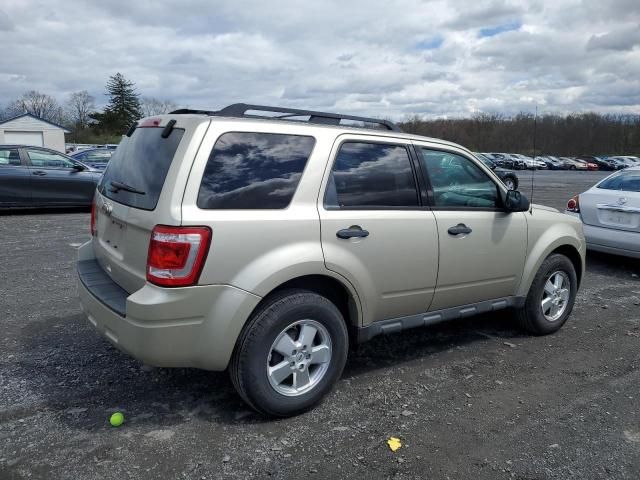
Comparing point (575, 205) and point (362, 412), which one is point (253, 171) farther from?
point (575, 205)

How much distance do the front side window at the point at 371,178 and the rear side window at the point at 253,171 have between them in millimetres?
278

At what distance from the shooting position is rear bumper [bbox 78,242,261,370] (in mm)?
2928

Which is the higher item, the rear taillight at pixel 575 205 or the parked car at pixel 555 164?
the rear taillight at pixel 575 205

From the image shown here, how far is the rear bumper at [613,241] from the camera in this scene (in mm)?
7359

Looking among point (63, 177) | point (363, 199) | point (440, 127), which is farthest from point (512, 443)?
point (440, 127)

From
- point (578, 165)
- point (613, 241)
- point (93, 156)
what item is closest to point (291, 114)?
point (613, 241)

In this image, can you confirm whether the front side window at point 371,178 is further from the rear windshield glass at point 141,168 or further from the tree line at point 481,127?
the tree line at point 481,127

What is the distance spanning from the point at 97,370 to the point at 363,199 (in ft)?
7.70

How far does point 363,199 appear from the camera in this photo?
3.64 metres

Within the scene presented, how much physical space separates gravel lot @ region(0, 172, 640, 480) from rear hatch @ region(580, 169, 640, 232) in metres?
2.73

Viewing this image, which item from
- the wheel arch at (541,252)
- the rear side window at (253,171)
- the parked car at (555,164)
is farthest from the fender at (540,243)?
the parked car at (555,164)

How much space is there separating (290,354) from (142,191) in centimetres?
134

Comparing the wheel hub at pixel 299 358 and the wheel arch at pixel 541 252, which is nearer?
the wheel hub at pixel 299 358

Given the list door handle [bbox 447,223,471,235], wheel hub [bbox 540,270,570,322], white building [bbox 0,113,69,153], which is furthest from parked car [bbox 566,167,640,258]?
white building [bbox 0,113,69,153]
